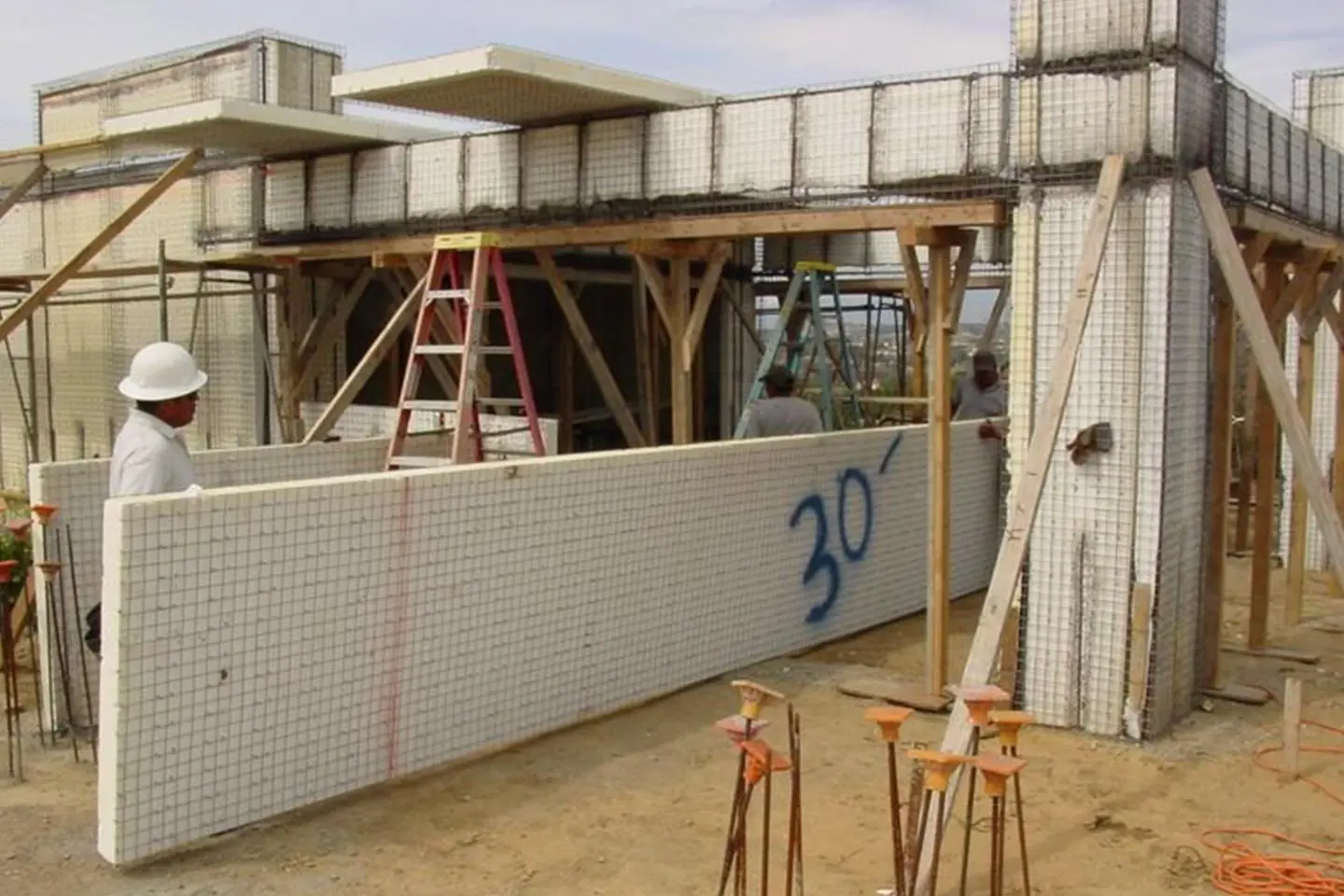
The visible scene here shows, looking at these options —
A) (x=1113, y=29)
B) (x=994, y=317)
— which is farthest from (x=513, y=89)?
(x=994, y=317)

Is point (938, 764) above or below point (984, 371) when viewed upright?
below

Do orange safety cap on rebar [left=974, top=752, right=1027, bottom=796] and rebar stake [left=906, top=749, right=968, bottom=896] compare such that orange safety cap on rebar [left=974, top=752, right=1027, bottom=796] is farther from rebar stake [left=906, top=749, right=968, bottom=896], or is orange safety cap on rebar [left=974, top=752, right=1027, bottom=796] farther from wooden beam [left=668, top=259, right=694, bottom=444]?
wooden beam [left=668, top=259, right=694, bottom=444]

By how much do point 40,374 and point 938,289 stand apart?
1215 centimetres

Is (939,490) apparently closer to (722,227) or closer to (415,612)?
(722,227)

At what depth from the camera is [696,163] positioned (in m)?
8.88

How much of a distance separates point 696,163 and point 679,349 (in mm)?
1265

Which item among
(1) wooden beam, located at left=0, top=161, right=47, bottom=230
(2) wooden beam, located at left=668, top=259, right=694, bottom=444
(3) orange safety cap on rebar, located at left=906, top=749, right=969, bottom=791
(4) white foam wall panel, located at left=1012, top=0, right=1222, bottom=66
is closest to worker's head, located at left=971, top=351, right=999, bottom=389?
(2) wooden beam, located at left=668, top=259, right=694, bottom=444

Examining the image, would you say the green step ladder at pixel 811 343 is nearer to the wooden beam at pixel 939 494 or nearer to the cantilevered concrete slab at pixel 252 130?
the wooden beam at pixel 939 494

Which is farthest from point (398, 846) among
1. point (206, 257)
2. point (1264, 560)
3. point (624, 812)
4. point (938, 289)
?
point (206, 257)

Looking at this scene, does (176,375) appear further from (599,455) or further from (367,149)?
(367,149)

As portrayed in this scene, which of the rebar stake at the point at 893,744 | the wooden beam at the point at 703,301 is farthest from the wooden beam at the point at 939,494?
the rebar stake at the point at 893,744

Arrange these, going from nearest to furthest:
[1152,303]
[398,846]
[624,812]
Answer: [398,846] → [624,812] → [1152,303]

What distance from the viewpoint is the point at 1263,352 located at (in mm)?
6789

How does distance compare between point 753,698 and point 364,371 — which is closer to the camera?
point 753,698
